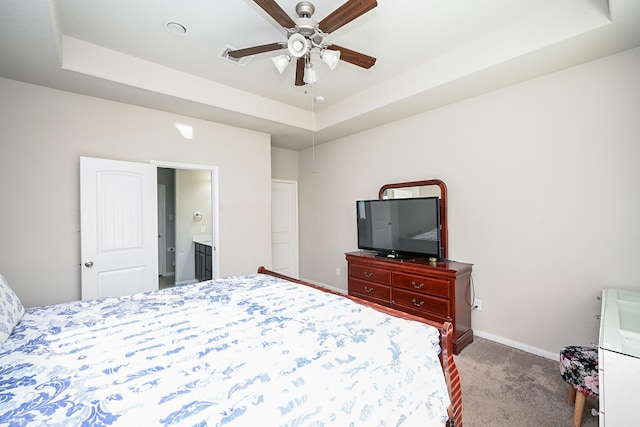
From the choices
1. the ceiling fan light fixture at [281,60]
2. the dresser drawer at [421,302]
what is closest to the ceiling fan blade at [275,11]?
the ceiling fan light fixture at [281,60]

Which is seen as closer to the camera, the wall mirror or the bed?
the bed

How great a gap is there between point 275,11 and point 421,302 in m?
2.81

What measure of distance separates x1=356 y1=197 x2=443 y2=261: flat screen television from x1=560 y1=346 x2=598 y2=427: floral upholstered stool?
1.37 meters

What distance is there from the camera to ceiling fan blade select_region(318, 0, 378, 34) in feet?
5.09

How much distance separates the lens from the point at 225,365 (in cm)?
111

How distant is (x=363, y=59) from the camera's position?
6.93ft

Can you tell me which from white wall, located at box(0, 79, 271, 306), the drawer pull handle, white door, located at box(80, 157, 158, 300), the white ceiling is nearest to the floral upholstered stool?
the drawer pull handle

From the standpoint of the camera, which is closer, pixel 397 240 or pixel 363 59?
pixel 363 59

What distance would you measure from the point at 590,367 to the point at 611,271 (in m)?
1.03

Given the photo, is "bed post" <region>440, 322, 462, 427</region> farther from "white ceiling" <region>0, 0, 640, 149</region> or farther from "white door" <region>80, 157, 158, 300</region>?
"white door" <region>80, 157, 158, 300</region>

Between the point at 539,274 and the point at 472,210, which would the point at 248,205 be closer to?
the point at 472,210

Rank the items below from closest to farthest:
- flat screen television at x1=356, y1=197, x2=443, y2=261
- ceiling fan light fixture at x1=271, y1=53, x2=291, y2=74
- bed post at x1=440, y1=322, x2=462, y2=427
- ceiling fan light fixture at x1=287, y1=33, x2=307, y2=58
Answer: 1. bed post at x1=440, y1=322, x2=462, y2=427
2. ceiling fan light fixture at x1=287, y1=33, x2=307, y2=58
3. ceiling fan light fixture at x1=271, y1=53, x2=291, y2=74
4. flat screen television at x1=356, y1=197, x2=443, y2=261

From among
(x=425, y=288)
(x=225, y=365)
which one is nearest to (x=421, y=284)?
(x=425, y=288)

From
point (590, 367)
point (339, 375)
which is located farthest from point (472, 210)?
point (339, 375)
